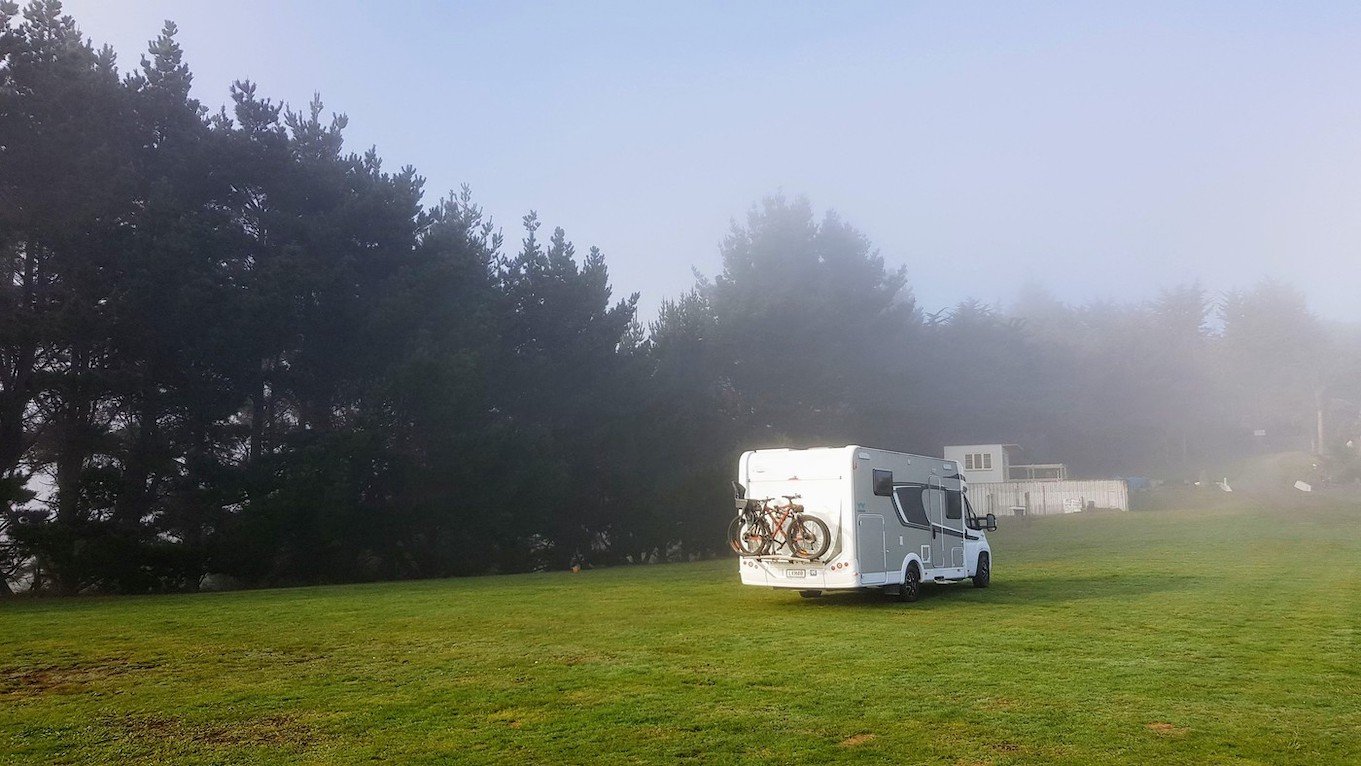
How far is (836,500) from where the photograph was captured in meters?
16.8

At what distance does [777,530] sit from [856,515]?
1.38 meters

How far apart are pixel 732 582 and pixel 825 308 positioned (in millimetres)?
38816

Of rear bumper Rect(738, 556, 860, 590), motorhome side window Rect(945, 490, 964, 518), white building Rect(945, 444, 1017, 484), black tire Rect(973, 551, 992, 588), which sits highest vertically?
white building Rect(945, 444, 1017, 484)

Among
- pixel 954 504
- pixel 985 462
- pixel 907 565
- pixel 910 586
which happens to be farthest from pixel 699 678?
pixel 985 462

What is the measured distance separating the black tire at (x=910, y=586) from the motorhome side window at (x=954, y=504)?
5.74ft

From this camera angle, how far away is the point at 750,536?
57.8 feet

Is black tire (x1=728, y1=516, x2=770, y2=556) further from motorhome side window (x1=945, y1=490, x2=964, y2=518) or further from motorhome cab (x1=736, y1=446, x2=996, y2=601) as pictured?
motorhome side window (x1=945, y1=490, x2=964, y2=518)

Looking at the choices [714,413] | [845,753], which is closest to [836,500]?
[845,753]

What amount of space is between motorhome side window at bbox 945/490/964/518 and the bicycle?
12.5 ft

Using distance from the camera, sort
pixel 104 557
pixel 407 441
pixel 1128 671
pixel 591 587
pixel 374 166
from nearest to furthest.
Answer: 1. pixel 1128 671
2. pixel 591 587
3. pixel 104 557
4. pixel 407 441
5. pixel 374 166

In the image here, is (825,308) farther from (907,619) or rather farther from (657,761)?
(657,761)

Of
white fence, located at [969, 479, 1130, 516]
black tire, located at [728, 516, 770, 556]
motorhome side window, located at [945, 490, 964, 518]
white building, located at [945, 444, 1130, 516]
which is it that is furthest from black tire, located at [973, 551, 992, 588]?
white fence, located at [969, 479, 1130, 516]

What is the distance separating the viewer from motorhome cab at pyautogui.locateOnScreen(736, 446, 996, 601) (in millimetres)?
16688

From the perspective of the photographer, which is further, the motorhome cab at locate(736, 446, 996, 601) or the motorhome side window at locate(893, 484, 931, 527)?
the motorhome side window at locate(893, 484, 931, 527)
